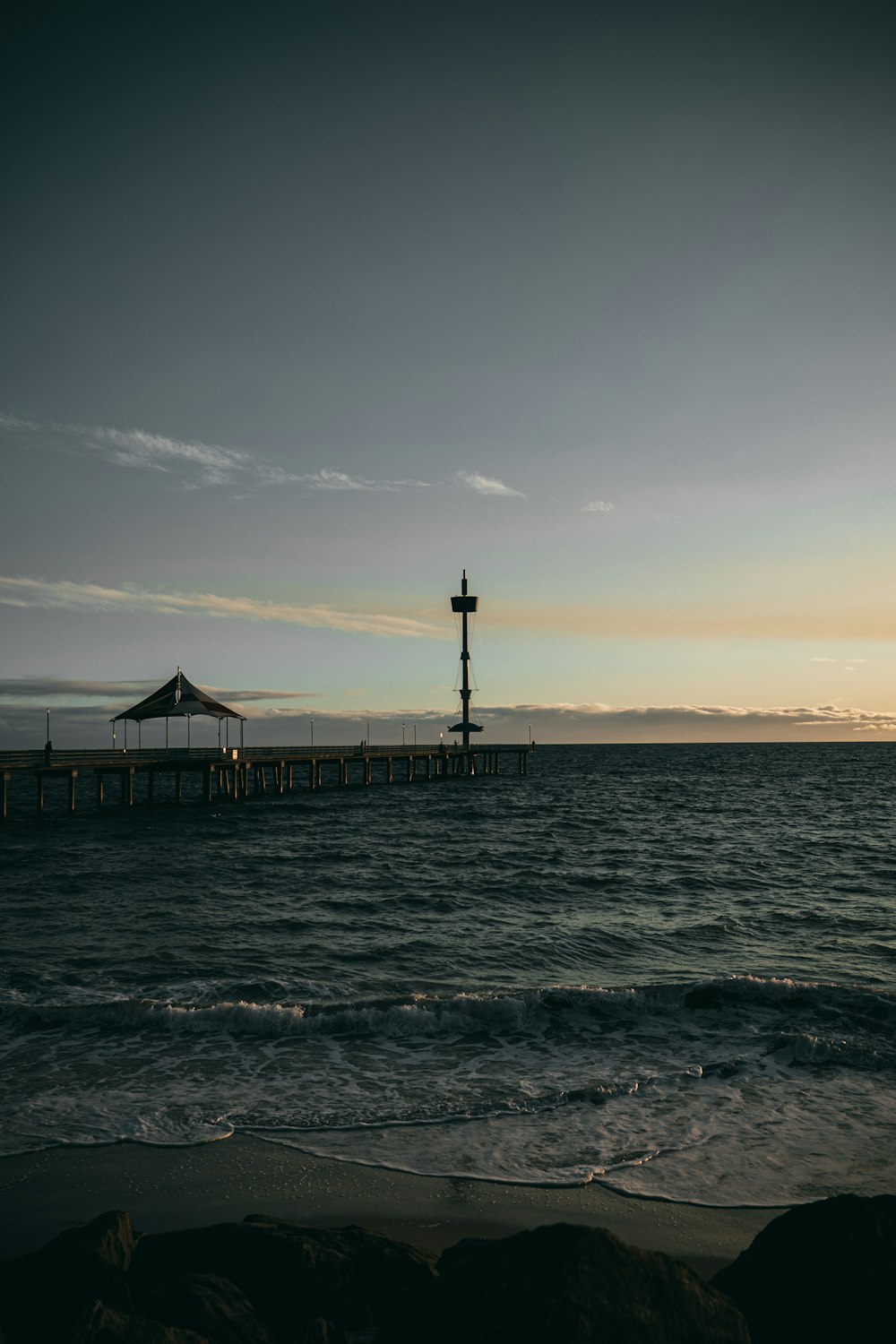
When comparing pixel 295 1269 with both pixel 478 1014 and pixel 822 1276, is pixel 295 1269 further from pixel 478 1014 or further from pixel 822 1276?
pixel 478 1014

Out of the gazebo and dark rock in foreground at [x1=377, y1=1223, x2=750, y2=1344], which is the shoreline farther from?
the gazebo

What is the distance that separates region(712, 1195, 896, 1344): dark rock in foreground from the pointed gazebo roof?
48.9 metres

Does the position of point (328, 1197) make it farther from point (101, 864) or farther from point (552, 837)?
point (552, 837)

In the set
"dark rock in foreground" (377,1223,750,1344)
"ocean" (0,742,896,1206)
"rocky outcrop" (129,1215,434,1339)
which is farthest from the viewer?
"ocean" (0,742,896,1206)

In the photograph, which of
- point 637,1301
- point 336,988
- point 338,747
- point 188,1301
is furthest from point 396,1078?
point 338,747

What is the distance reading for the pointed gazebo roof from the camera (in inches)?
2035

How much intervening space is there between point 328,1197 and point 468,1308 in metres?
2.78

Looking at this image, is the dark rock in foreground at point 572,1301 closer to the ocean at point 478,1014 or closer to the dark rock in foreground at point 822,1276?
the dark rock in foreground at point 822,1276

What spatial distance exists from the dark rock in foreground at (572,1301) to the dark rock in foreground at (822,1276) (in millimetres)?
567

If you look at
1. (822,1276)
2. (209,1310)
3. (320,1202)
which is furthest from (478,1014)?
(209,1310)

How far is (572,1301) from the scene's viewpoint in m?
4.49

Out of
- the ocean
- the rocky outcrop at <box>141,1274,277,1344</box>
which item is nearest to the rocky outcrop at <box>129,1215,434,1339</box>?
the rocky outcrop at <box>141,1274,277,1344</box>

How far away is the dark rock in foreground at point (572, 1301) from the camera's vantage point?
4.45m

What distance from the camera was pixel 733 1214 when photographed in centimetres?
691
